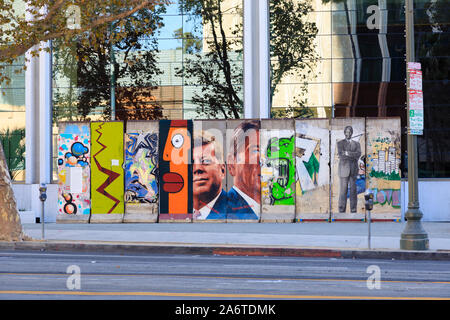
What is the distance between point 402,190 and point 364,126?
10.4ft

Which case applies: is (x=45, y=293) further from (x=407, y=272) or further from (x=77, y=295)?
(x=407, y=272)

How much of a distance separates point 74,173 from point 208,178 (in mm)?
4498

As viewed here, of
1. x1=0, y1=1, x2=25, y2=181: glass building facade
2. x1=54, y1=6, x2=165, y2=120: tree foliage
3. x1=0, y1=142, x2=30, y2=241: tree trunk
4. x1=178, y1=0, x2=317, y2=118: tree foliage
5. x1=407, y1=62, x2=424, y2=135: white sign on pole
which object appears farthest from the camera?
x1=0, y1=1, x2=25, y2=181: glass building facade

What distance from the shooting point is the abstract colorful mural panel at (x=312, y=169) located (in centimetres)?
2239

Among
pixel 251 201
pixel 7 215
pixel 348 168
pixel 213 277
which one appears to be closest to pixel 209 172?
pixel 251 201

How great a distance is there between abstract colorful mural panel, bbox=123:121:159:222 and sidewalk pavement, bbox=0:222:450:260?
0.78 m

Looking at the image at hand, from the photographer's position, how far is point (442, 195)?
2373cm

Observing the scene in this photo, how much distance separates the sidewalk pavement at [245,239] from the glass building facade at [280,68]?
4532 millimetres

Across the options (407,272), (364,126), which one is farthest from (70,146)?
(407,272)

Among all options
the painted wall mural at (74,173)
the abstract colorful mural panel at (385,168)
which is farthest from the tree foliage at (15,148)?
the abstract colorful mural panel at (385,168)

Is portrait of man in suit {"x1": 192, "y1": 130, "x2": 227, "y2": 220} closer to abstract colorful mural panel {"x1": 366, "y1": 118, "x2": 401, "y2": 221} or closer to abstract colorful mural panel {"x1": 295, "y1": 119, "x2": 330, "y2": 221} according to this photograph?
abstract colorful mural panel {"x1": 295, "y1": 119, "x2": 330, "y2": 221}

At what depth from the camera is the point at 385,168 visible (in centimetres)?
2238

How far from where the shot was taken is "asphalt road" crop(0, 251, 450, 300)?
30.5 ft

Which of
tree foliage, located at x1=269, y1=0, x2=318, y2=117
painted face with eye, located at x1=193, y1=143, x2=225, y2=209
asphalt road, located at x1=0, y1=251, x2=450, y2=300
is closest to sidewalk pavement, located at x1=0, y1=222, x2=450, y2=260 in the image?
asphalt road, located at x1=0, y1=251, x2=450, y2=300
